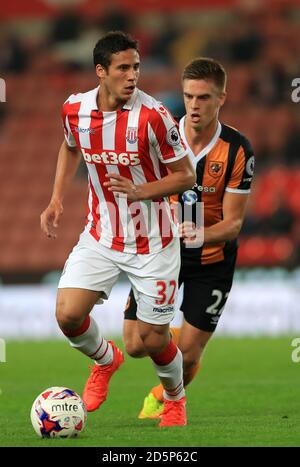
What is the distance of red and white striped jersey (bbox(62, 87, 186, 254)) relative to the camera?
665cm

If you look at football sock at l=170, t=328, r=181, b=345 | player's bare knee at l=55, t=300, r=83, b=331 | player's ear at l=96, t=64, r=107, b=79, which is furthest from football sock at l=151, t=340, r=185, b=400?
player's ear at l=96, t=64, r=107, b=79

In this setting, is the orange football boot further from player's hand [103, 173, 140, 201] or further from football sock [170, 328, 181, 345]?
player's hand [103, 173, 140, 201]

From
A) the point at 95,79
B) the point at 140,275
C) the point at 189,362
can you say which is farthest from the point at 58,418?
the point at 95,79

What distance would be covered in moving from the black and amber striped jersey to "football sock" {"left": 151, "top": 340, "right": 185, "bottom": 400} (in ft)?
3.10

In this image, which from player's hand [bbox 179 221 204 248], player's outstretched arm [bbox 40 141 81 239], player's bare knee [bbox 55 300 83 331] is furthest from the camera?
player's outstretched arm [bbox 40 141 81 239]

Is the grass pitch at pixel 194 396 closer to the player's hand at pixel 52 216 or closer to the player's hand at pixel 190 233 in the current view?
the player's hand at pixel 190 233

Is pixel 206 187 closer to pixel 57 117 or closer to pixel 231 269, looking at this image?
pixel 231 269

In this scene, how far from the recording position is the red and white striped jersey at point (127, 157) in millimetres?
6648

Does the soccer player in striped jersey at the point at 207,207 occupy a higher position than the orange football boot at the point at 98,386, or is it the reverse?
the soccer player in striped jersey at the point at 207,207

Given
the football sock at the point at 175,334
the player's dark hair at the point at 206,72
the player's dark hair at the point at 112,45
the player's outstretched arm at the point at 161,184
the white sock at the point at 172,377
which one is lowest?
the football sock at the point at 175,334

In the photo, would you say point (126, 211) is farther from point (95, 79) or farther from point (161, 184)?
point (95, 79)

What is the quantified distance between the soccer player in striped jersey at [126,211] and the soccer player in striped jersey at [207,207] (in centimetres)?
49

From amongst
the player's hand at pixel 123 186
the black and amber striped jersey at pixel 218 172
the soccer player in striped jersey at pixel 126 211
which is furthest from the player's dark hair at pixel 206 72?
the player's hand at pixel 123 186

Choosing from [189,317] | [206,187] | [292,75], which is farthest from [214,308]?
[292,75]
